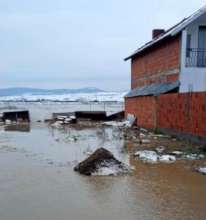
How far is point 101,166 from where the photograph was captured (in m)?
8.97

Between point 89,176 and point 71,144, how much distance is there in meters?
6.09

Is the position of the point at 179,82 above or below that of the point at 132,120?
above

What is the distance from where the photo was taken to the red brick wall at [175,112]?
13.3 meters

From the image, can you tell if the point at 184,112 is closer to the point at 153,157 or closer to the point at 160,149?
the point at 160,149

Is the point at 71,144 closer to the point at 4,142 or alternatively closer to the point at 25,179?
the point at 4,142

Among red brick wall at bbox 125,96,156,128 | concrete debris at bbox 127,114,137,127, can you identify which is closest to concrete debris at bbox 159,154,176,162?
red brick wall at bbox 125,96,156,128

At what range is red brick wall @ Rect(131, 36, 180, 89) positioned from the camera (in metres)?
18.7

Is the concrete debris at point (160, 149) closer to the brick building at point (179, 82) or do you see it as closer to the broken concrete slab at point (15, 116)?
the brick building at point (179, 82)

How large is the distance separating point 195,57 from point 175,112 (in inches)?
169

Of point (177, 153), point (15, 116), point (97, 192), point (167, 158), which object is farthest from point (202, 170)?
point (15, 116)

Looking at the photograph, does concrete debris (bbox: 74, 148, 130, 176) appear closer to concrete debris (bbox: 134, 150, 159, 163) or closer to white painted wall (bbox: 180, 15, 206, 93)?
A: concrete debris (bbox: 134, 150, 159, 163)

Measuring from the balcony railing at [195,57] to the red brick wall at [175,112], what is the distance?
2432mm

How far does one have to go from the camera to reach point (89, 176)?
28.2ft

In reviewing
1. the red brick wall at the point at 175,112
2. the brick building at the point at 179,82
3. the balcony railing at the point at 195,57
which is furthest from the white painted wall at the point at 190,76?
the red brick wall at the point at 175,112
